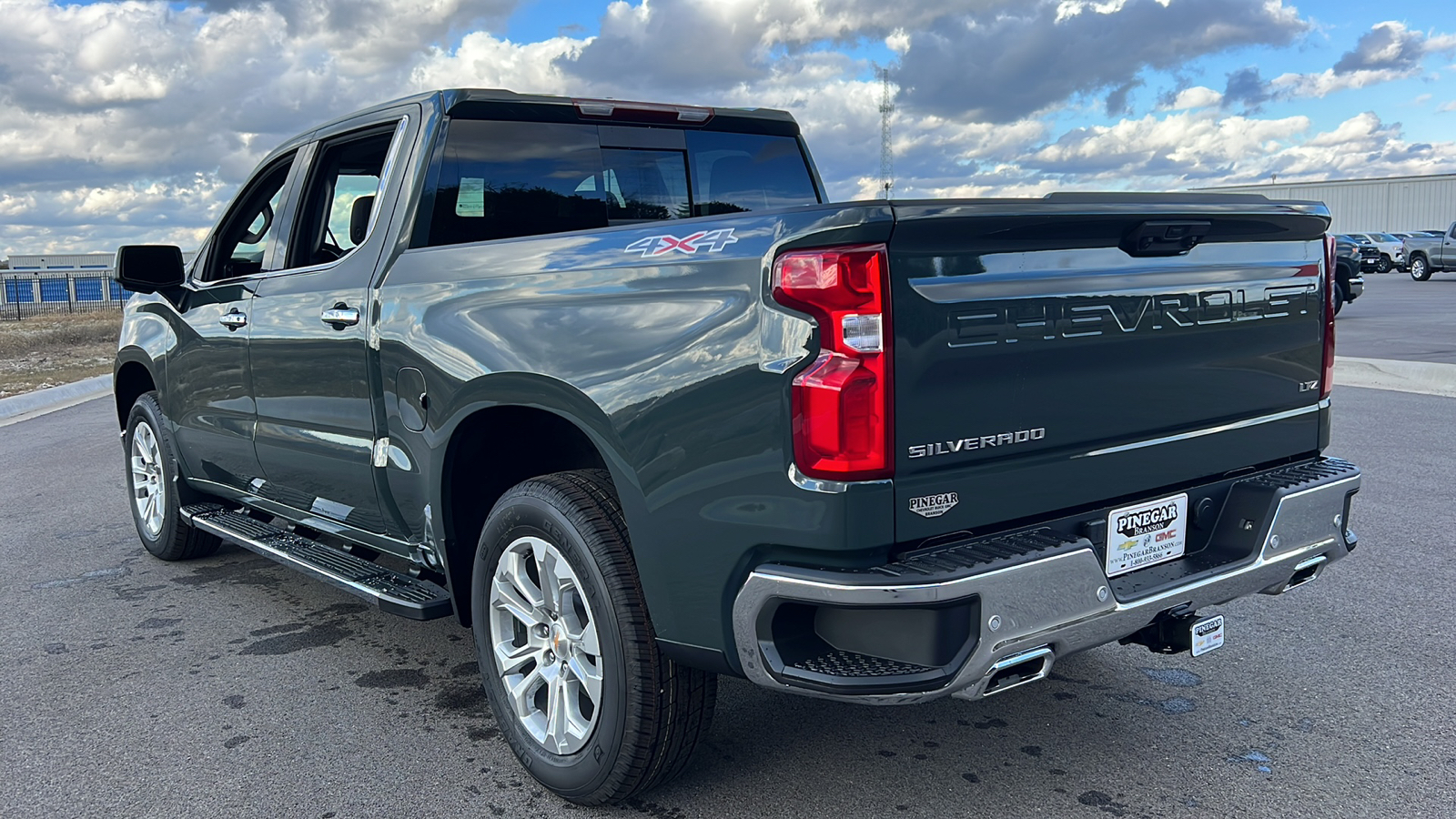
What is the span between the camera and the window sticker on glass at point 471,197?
397 cm

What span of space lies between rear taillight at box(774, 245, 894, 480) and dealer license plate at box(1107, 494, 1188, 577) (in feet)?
2.73

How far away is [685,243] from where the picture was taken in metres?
2.73

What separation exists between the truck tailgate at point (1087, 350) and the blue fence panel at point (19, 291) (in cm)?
4685

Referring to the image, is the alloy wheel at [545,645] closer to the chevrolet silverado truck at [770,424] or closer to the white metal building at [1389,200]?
the chevrolet silverado truck at [770,424]

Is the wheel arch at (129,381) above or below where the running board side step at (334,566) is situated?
above

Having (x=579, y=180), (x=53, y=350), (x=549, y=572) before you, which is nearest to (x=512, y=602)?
(x=549, y=572)

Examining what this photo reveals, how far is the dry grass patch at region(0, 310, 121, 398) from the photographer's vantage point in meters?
17.0

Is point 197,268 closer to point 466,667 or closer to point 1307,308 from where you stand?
point 466,667

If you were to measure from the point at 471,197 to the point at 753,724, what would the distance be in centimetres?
202

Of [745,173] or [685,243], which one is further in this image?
[745,173]

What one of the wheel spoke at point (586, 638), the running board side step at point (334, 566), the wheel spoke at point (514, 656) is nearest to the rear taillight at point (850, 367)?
the wheel spoke at point (586, 638)

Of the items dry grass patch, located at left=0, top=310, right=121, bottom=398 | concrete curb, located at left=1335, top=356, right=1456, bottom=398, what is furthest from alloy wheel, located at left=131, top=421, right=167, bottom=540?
concrete curb, located at left=1335, top=356, right=1456, bottom=398

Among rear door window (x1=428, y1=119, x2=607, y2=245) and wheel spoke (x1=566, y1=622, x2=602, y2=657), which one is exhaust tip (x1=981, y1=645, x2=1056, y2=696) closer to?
wheel spoke (x1=566, y1=622, x2=602, y2=657)

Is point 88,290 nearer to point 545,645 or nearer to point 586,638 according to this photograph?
point 545,645
